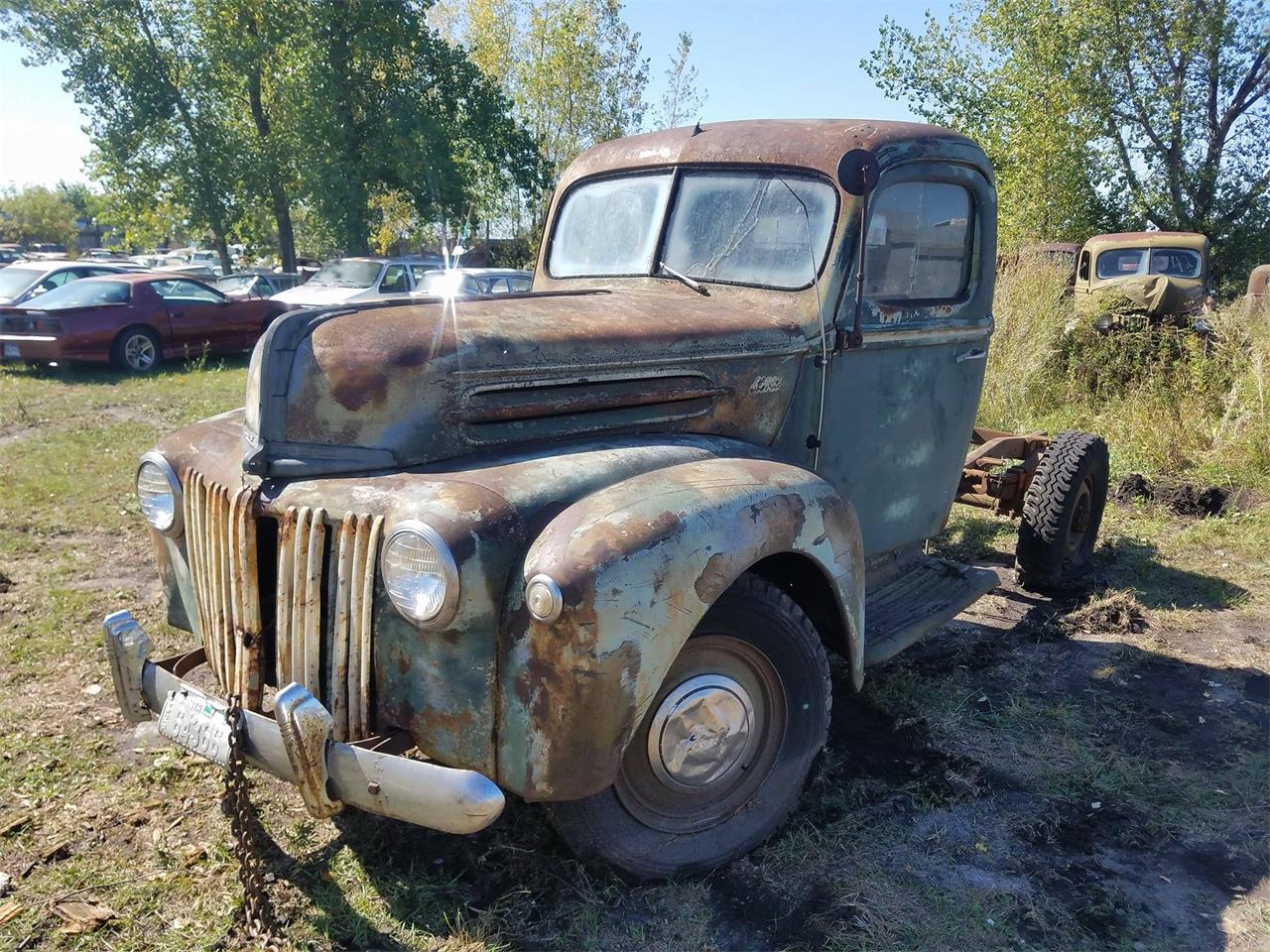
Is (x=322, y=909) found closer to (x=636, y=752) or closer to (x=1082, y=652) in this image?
(x=636, y=752)

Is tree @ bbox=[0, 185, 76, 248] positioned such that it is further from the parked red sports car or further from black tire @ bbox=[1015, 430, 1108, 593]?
black tire @ bbox=[1015, 430, 1108, 593]

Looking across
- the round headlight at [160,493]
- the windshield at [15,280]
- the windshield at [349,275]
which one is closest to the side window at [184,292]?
the windshield at [349,275]

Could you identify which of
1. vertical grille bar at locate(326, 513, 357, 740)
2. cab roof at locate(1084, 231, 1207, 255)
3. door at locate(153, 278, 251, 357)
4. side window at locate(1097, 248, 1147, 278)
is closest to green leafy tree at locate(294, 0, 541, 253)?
door at locate(153, 278, 251, 357)

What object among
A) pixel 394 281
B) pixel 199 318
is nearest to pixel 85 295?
pixel 199 318

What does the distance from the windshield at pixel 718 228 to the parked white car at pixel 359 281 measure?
10.9m

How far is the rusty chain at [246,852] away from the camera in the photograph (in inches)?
92.7

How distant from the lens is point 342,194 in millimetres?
17609

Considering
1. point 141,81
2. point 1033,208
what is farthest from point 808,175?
point 141,81

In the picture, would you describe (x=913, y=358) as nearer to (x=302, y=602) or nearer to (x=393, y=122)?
(x=302, y=602)

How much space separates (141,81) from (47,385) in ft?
32.6

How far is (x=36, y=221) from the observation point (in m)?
49.5

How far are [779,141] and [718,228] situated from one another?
39cm

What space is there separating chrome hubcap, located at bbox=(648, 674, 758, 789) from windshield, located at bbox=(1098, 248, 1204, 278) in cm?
1183

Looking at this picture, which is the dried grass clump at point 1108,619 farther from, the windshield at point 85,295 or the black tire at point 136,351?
the windshield at point 85,295
